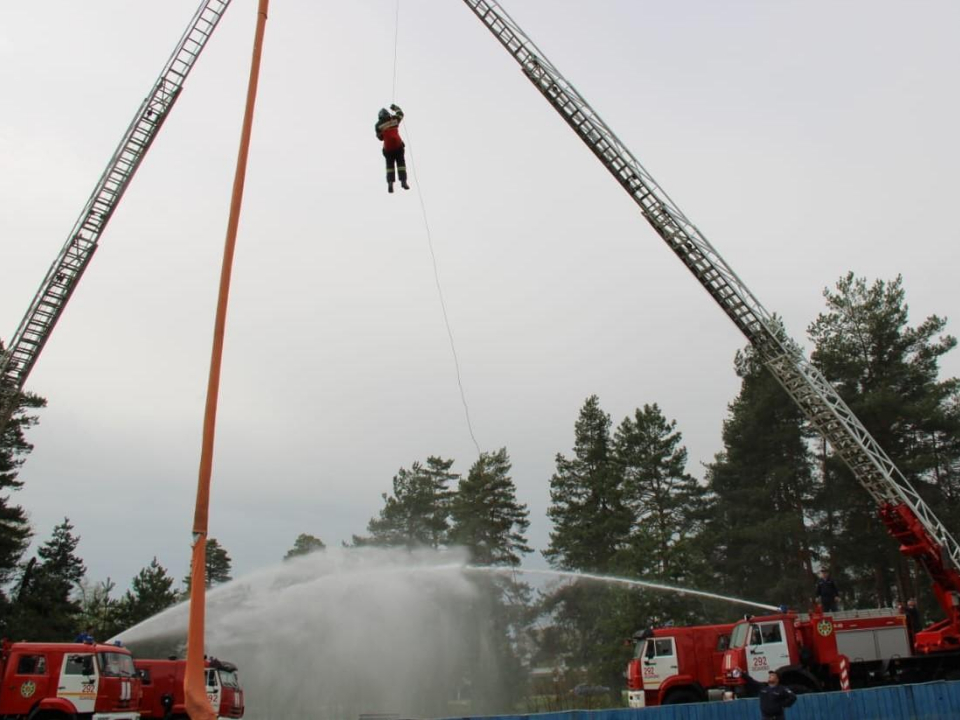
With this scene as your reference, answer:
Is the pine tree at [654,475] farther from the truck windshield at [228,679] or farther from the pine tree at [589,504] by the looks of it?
the truck windshield at [228,679]

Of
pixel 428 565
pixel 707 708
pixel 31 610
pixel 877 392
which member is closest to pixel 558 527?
pixel 428 565

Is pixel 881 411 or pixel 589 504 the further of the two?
pixel 589 504

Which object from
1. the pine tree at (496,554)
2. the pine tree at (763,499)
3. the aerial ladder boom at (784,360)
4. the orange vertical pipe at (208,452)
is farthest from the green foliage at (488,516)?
the orange vertical pipe at (208,452)

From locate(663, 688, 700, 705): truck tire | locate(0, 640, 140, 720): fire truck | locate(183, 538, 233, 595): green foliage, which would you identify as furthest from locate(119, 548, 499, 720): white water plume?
locate(183, 538, 233, 595): green foliage

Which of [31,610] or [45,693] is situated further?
[31,610]

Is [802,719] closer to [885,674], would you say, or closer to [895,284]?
[885,674]

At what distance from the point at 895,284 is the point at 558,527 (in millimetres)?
30206

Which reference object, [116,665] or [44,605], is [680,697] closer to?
[116,665]

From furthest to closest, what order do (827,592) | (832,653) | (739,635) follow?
(827,592) → (739,635) → (832,653)

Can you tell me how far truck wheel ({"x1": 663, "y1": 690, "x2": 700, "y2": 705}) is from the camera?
2462 centimetres

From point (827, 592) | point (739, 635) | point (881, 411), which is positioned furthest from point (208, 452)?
point (881, 411)

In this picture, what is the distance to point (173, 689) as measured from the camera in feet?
91.8

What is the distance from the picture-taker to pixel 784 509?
2178 inches

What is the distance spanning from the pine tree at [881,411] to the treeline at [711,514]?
10 cm
